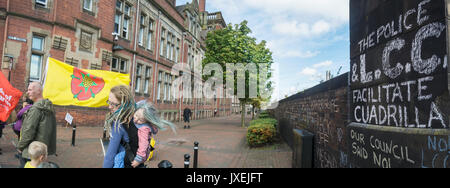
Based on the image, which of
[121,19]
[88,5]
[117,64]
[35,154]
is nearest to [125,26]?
[121,19]

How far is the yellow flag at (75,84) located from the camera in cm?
494

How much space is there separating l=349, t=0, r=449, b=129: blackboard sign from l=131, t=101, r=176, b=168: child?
2.61 metres

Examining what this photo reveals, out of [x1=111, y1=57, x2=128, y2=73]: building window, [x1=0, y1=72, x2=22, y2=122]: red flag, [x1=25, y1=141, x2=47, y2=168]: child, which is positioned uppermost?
[x1=111, y1=57, x2=128, y2=73]: building window

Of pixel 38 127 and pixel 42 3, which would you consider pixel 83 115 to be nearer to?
pixel 42 3

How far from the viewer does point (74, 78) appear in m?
5.35

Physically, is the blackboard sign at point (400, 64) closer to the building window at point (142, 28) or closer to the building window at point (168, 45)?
the building window at point (142, 28)

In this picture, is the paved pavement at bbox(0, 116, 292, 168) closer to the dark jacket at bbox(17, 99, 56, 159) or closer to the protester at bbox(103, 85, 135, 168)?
the dark jacket at bbox(17, 99, 56, 159)

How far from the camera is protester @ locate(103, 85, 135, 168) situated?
240 centimetres

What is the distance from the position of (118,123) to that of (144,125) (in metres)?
0.29

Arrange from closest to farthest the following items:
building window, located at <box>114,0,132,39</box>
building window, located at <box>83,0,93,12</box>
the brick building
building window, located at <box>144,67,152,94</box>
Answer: the brick building → building window, located at <box>83,0,93,12</box> → building window, located at <box>114,0,132,39</box> → building window, located at <box>144,67,152,94</box>

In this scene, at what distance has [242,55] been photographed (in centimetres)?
1877

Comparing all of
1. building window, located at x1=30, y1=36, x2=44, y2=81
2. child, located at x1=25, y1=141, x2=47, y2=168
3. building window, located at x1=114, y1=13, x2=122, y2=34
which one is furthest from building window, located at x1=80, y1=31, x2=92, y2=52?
child, located at x1=25, y1=141, x2=47, y2=168

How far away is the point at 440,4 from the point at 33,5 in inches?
587

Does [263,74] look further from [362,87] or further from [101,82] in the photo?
[362,87]
